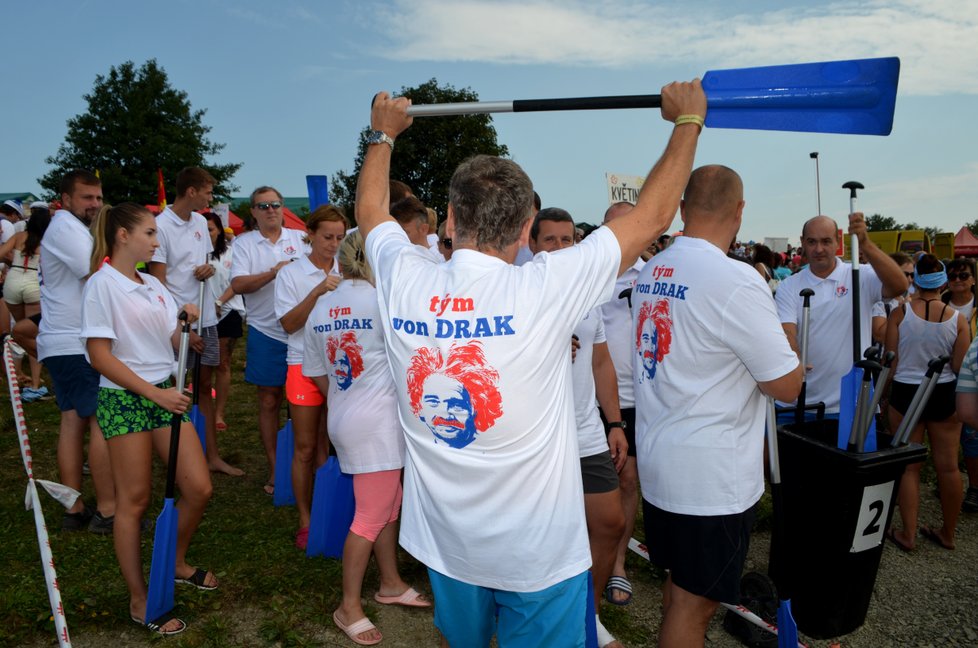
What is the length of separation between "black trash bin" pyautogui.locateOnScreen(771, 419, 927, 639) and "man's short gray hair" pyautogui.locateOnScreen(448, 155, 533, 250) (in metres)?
2.34

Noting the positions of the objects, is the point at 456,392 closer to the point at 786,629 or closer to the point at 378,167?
the point at 378,167

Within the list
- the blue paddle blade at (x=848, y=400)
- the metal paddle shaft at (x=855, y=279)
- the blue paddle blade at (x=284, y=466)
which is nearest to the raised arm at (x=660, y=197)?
the blue paddle blade at (x=848, y=400)

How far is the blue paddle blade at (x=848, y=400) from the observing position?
3.29m

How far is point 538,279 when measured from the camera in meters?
1.79

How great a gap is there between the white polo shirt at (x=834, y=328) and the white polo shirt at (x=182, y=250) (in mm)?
4476

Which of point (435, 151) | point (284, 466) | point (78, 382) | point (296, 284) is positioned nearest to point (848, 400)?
point (296, 284)

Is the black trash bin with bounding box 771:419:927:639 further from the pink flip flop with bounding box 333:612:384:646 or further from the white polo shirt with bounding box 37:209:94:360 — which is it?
the white polo shirt with bounding box 37:209:94:360

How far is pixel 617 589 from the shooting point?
3.86m

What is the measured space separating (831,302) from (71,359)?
516 cm

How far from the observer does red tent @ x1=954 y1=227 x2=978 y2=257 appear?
2547cm

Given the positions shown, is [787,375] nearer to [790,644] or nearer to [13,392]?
[790,644]

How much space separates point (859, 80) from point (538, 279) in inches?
43.2

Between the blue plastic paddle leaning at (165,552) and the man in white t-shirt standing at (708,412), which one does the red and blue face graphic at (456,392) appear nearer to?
the man in white t-shirt standing at (708,412)

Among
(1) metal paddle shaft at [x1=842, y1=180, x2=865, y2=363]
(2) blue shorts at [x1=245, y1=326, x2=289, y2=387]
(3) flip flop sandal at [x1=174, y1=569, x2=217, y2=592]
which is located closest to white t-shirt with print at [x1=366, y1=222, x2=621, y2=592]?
(3) flip flop sandal at [x1=174, y1=569, x2=217, y2=592]
